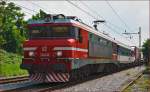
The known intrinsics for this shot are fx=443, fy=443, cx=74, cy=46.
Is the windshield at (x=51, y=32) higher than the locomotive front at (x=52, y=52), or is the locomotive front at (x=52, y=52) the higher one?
the windshield at (x=51, y=32)

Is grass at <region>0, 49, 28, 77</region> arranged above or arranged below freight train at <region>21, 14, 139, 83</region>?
below

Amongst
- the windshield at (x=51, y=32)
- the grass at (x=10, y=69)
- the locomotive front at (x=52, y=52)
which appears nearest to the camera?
the locomotive front at (x=52, y=52)

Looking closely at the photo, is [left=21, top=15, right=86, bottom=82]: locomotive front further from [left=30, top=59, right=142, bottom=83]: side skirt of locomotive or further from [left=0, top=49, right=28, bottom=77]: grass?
[left=0, top=49, right=28, bottom=77]: grass

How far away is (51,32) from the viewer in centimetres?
2244

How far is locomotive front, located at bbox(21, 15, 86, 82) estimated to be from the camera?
2138 cm

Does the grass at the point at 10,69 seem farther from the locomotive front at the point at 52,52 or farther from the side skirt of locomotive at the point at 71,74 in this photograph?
the locomotive front at the point at 52,52

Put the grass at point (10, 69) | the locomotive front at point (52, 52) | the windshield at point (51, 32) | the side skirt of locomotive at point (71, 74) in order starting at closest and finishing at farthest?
the locomotive front at point (52, 52) → the side skirt of locomotive at point (71, 74) → the windshield at point (51, 32) → the grass at point (10, 69)

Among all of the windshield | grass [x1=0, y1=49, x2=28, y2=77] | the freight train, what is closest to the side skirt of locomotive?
the freight train

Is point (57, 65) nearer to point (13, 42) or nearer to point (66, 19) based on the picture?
point (66, 19)

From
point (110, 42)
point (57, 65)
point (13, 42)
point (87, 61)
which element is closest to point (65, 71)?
point (57, 65)

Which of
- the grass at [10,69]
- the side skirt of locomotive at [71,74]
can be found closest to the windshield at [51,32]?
the side skirt of locomotive at [71,74]

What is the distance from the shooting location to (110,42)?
34.9 m

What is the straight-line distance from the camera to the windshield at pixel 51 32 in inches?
874

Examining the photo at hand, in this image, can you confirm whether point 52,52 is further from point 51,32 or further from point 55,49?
point 51,32
